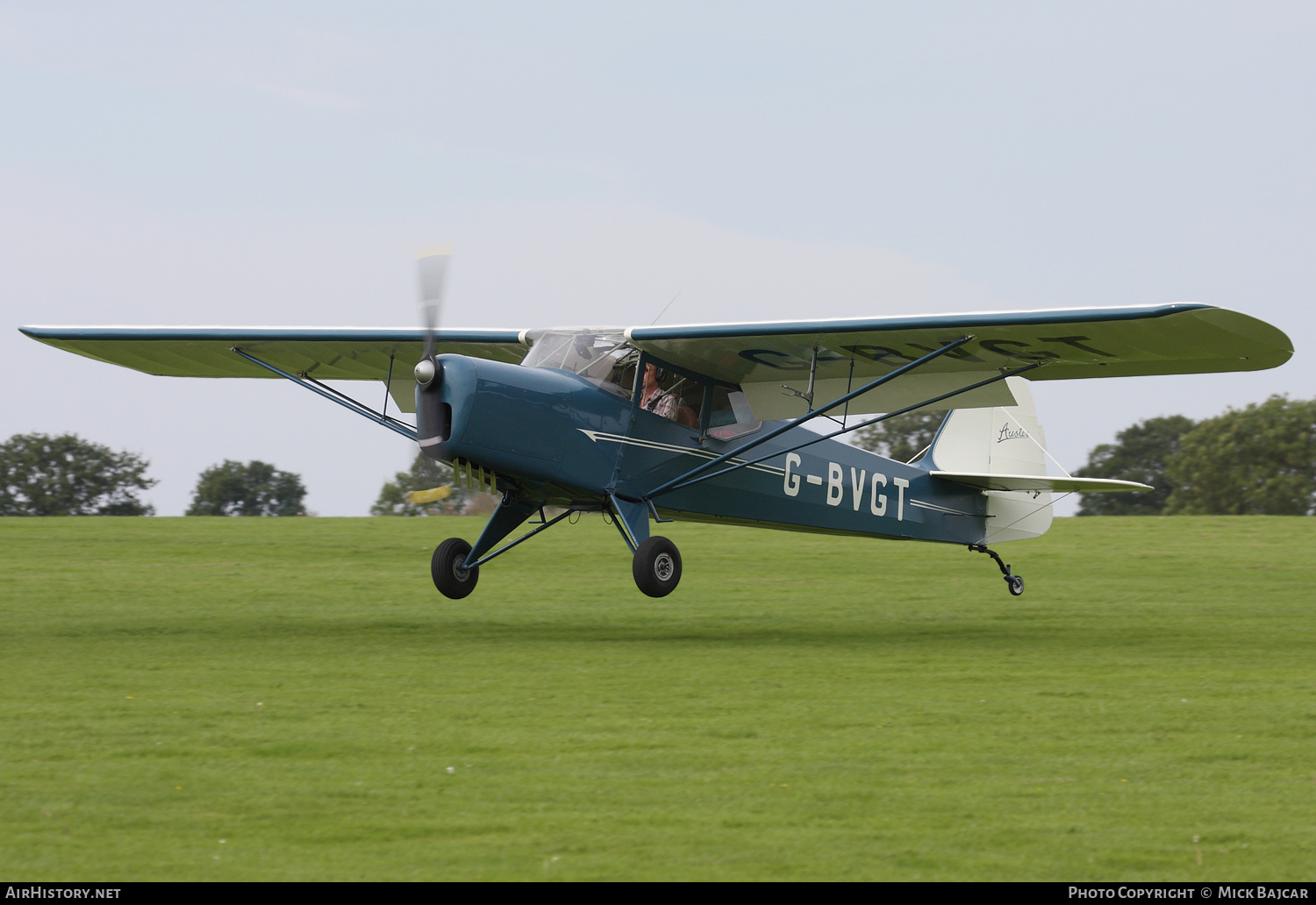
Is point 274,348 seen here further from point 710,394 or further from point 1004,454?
point 1004,454

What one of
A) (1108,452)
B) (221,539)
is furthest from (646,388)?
(1108,452)

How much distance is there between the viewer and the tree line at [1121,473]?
53.0 meters

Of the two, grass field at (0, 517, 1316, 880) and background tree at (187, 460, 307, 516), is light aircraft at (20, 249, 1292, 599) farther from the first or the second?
background tree at (187, 460, 307, 516)

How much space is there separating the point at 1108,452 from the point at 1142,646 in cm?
6891

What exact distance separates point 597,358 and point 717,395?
1.67 m

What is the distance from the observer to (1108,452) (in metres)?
76.9

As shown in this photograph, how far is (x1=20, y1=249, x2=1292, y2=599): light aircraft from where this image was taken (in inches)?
458

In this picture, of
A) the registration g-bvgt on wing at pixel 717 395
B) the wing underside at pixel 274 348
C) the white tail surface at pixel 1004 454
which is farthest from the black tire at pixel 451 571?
the white tail surface at pixel 1004 454

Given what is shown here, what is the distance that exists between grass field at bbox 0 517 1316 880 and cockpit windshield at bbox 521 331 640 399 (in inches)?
101

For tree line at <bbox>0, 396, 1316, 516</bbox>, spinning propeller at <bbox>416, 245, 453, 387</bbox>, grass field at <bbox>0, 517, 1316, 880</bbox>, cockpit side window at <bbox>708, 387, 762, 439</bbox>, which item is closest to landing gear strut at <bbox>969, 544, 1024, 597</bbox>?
grass field at <bbox>0, 517, 1316, 880</bbox>

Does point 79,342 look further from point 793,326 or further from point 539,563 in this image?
point 793,326

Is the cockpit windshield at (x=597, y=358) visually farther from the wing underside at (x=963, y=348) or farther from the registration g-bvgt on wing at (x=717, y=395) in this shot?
the wing underside at (x=963, y=348)

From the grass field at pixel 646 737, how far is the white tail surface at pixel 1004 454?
4.53 feet

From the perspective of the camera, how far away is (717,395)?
13922 mm
